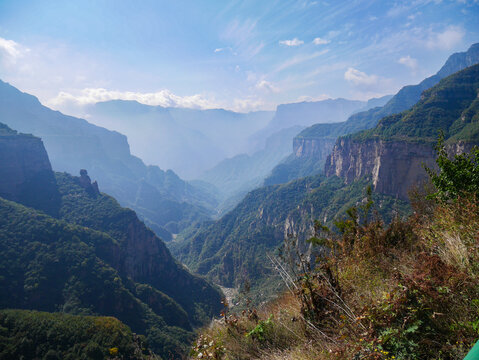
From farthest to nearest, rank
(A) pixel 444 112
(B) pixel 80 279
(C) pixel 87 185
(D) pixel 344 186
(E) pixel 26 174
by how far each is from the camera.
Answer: (D) pixel 344 186 < (C) pixel 87 185 < (E) pixel 26 174 < (A) pixel 444 112 < (B) pixel 80 279

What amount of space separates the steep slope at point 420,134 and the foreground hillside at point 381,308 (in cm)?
5898

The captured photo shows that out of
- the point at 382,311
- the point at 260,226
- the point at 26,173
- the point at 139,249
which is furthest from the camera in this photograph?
the point at 260,226

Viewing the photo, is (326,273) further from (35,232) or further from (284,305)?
(35,232)

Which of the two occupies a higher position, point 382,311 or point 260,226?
point 382,311

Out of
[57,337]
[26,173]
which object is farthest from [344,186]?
[26,173]

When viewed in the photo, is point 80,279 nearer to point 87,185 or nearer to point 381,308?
point 87,185

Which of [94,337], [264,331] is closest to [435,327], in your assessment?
[264,331]

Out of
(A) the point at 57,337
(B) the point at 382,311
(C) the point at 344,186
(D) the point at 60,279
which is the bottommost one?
(D) the point at 60,279

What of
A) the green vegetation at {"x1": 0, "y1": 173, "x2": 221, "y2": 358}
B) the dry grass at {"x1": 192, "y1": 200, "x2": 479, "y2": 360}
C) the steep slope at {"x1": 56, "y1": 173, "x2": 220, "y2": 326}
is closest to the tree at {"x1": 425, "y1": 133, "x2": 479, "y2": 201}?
the dry grass at {"x1": 192, "y1": 200, "x2": 479, "y2": 360}

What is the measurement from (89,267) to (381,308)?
6426cm

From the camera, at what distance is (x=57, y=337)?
968 inches

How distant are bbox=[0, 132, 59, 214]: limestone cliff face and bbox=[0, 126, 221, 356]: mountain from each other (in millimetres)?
396

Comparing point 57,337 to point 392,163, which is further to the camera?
point 392,163

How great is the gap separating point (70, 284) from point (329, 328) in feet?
201
